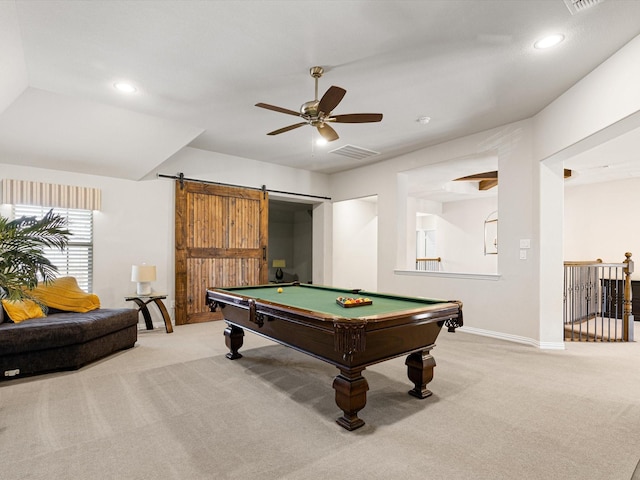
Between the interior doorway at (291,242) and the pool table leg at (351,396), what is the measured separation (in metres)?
7.36

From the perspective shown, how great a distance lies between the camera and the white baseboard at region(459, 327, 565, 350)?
412 centimetres

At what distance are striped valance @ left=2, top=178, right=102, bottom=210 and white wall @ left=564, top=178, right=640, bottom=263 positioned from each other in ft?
29.3

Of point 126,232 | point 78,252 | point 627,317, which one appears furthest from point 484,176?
point 78,252

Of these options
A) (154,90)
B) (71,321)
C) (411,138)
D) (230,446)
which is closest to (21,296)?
(71,321)

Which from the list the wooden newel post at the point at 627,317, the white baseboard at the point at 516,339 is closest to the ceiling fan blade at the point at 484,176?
the wooden newel post at the point at 627,317

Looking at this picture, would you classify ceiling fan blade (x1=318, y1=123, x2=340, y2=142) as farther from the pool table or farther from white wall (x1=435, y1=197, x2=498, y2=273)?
white wall (x1=435, y1=197, x2=498, y2=273)

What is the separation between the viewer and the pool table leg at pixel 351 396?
7.28ft

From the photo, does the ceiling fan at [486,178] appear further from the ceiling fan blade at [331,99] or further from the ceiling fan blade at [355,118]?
the ceiling fan blade at [331,99]

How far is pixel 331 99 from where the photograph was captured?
2.71m

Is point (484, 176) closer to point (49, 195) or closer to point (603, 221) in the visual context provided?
point (603, 221)

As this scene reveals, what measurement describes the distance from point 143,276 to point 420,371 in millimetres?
3914

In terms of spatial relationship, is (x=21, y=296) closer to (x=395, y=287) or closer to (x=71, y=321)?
(x=71, y=321)

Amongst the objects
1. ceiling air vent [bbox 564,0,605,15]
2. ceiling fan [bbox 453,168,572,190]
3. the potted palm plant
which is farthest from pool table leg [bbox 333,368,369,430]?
ceiling fan [bbox 453,168,572,190]

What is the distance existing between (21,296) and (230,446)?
1.98 meters
